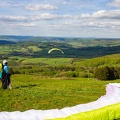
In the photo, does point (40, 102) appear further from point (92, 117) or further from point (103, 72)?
point (103, 72)

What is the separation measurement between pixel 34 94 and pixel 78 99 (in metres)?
4.29

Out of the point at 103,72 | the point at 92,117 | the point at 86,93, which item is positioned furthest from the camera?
the point at 103,72

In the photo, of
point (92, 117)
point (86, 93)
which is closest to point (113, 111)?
point (92, 117)

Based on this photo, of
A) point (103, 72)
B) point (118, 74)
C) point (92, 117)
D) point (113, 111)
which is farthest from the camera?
point (118, 74)

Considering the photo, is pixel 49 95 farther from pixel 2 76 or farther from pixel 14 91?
pixel 2 76

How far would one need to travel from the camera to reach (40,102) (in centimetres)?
2311

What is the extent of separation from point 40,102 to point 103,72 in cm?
6259

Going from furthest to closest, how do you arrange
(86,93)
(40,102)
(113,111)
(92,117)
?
(86,93) < (40,102) < (113,111) < (92,117)

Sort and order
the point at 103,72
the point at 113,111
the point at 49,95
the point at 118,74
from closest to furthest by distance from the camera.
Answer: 1. the point at 113,111
2. the point at 49,95
3. the point at 103,72
4. the point at 118,74

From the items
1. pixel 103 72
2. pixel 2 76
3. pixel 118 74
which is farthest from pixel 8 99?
pixel 118 74

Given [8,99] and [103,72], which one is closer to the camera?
[8,99]

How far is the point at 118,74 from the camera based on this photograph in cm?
9962

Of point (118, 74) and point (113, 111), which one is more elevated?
point (113, 111)

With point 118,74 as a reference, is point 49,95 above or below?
above
